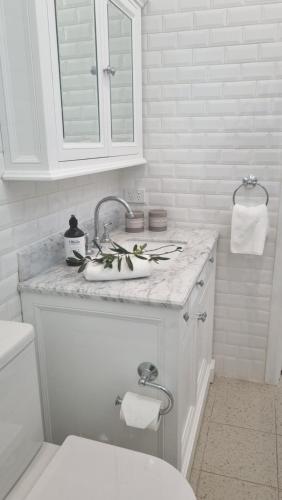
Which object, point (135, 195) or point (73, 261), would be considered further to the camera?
point (135, 195)

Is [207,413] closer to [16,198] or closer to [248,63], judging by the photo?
[16,198]

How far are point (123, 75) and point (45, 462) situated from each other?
4.99 feet

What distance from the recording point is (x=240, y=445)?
170 centimetres

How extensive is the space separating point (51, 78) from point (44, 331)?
824 millimetres

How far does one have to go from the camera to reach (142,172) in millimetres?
2072

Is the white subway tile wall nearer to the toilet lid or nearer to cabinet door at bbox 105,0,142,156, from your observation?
cabinet door at bbox 105,0,142,156

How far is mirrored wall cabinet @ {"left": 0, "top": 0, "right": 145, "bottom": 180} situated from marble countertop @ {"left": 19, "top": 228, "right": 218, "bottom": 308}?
36cm

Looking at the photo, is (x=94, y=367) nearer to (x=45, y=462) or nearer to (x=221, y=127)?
(x=45, y=462)

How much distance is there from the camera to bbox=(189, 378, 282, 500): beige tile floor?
4.89 ft

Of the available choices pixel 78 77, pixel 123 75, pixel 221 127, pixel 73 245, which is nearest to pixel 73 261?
pixel 73 245

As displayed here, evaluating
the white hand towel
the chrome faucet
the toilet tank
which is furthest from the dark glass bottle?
the white hand towel

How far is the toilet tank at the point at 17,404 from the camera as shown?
0.95 meters

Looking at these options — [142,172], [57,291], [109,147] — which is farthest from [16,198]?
[142,172]

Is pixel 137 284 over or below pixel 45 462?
over
